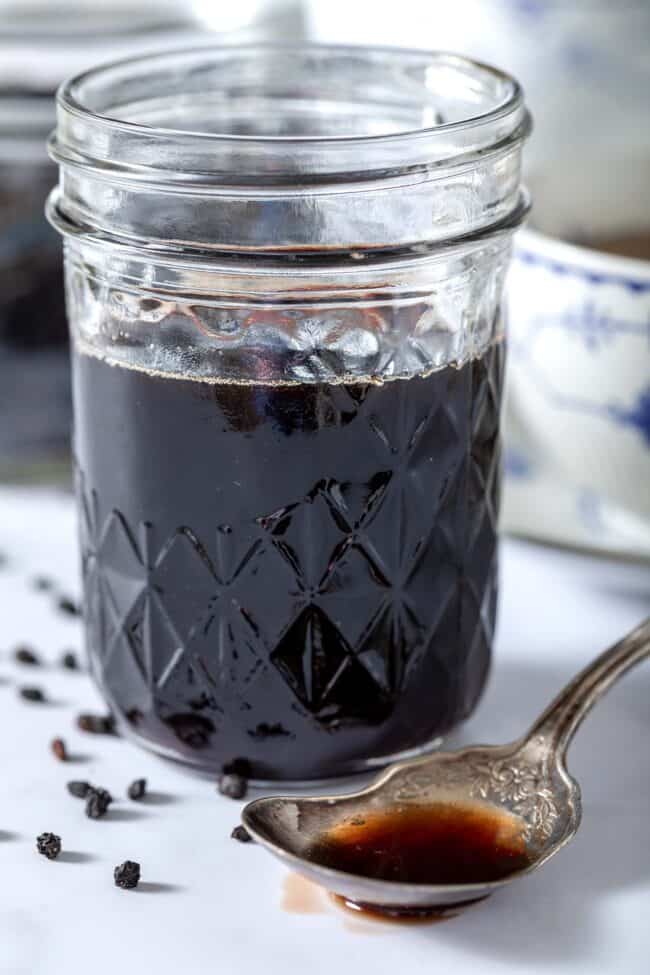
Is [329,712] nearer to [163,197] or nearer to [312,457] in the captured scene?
[312,457]

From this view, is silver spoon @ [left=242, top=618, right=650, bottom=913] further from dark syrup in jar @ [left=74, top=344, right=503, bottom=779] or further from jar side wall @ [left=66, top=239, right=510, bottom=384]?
jar side wall @ [left=66, top=239, right=510, bottom=384]

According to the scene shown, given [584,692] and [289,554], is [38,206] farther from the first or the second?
[584,692]

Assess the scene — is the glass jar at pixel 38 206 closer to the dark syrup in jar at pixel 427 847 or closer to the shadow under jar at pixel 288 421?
the shadow under jar at pixel 288 421

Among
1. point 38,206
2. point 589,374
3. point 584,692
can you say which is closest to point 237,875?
point 584,692

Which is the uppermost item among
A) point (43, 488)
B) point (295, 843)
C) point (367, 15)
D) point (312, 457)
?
point (367, 15)

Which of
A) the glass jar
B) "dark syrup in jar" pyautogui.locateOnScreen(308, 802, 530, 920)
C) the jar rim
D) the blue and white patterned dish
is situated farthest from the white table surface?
the jar rim

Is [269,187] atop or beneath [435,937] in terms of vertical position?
atop

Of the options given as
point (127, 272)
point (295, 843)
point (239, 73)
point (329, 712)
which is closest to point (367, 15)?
point (239, 73)
